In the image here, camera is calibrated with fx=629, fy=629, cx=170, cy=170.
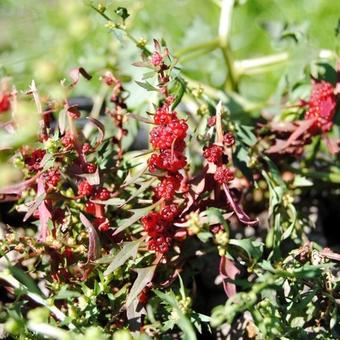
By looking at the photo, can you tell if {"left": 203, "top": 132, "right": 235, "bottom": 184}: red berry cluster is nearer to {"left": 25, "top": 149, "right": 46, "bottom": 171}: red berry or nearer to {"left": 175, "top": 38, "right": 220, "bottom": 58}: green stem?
{"left": 25, "top": 149, "right": 46, "bottom": 171}: red berry

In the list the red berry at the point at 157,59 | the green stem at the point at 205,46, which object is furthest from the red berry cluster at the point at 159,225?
the green stem at the point at 205,46

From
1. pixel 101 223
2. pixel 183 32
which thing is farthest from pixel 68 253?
pixel 183 32

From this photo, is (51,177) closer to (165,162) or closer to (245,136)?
(165,162)

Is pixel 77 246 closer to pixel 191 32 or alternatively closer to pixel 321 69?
pixel 321 69

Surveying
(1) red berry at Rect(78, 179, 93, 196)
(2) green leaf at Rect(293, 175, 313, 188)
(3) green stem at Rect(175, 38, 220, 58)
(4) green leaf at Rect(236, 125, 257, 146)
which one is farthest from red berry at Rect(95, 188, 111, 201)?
(3) green stem at Rect(175, 38, 220, 58)

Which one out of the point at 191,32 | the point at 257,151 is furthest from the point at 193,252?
the point at 191,32

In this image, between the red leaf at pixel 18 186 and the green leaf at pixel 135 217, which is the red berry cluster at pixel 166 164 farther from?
the red leaf at pixel 18 186
